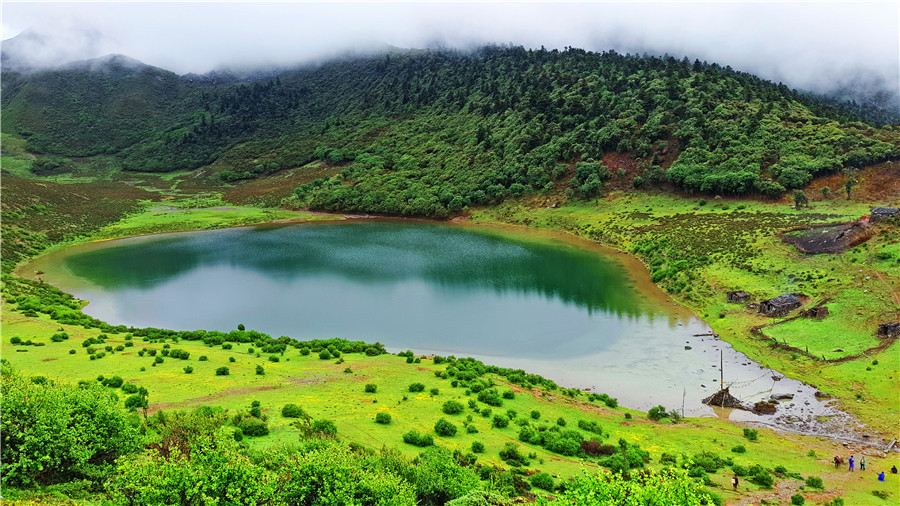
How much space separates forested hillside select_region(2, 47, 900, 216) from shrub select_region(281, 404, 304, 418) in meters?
87.7

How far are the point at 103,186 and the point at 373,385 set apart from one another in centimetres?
15114

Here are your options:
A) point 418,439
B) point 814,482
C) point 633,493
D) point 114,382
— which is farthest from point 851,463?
point 114,382

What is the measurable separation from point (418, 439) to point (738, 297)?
44.1 meters

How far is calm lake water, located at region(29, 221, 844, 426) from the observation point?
46875 millimetres

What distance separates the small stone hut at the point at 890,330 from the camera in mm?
46341

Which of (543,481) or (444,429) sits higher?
(444,429)

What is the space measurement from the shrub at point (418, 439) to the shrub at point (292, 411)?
20.4 feet

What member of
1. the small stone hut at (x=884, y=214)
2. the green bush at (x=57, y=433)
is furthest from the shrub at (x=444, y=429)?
the small stone hut at (x=884, y=214)

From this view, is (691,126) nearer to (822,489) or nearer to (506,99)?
(506,99)

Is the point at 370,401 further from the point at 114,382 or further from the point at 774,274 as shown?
the point at 774,274

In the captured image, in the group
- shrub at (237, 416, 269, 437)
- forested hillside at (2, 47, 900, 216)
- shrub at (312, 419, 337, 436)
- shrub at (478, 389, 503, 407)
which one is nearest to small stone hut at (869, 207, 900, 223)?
forested hillside at (2, 47, 900, 216)

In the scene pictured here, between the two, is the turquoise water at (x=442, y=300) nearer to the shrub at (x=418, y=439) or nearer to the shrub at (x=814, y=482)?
the shrub at (x=814, y=482)

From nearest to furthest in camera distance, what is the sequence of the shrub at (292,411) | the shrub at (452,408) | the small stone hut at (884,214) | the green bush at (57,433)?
the green bush at (57,433), the shrub at (292,411), the shrub at (452,408), the small stone hut at (884,214)

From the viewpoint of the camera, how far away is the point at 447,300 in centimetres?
6488
